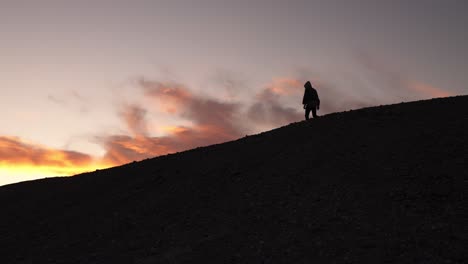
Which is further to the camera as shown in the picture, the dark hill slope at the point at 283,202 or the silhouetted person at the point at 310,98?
the silhouetted person at the point at 310,98

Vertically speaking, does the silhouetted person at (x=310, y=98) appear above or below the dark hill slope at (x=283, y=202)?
above

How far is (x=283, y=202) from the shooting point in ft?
56.2

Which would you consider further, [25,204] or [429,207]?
[25,204]

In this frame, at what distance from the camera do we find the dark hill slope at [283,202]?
13.8m

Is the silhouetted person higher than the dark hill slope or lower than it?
higher

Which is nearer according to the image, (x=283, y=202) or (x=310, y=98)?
(x=283, y=202)

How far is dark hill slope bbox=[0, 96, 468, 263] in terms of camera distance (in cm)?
1380

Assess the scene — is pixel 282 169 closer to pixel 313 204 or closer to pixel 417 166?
pixel 313 204

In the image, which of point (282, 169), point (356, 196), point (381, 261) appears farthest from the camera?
point (282, 169)

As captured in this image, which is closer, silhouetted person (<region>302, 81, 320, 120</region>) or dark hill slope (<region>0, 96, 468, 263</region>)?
dark hill slope (<region>0, 96, 468, 263</region>)

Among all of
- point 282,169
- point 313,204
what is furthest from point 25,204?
point 313,204

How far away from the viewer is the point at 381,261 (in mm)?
12242

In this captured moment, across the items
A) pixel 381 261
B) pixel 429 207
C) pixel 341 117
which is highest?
pixel 341 117

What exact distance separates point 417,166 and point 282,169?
16.9ft
